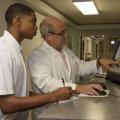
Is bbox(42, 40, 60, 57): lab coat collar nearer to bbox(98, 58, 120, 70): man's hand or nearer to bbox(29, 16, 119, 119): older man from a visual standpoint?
bbox(29, 16, 119, 119): older man

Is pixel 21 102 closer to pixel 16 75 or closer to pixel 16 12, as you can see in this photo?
pixel 16 75

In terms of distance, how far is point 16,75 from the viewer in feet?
5.28

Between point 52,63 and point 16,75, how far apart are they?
53cm

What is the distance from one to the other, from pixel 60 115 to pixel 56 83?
2.11 feet

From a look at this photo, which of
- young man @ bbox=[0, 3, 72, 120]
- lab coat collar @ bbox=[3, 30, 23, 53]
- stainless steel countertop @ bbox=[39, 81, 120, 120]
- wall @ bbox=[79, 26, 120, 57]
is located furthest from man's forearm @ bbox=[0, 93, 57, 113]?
wall @ bbox=[79, 26, 120, 57]

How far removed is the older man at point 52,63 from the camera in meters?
1.90

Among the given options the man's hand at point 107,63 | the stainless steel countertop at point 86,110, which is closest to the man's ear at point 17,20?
the stainless steel countertop at point 86,110

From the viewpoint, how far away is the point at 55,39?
7.05ft

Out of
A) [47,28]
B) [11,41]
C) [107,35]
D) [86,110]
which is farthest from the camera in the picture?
[107,35]

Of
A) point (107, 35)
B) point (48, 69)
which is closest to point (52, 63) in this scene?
point (48, 69)

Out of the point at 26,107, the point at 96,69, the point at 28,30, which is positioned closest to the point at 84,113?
the point at 26,107

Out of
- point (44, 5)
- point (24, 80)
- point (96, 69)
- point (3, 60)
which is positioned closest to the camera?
point (3, 60)

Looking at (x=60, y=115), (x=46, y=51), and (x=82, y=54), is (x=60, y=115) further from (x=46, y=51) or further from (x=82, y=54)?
(x=82, y=54)

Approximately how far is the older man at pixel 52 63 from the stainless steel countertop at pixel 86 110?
15 cm
